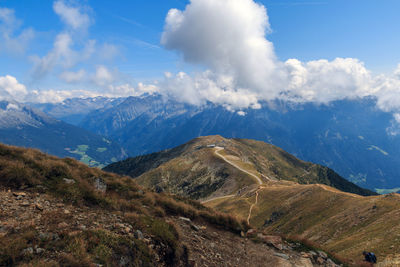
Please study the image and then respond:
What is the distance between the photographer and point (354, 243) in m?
27.5

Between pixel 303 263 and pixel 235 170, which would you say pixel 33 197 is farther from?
pixel 235 170

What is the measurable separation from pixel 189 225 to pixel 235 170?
12072 centimetres

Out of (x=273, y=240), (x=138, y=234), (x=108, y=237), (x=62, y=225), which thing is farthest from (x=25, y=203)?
(x=273, y=240)

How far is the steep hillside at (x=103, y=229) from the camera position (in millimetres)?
9180

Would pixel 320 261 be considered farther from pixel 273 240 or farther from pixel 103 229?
pixel 103 229

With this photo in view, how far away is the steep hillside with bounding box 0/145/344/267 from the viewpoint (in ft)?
30.1

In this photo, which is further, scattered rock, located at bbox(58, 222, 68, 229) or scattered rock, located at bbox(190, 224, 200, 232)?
scattered rock, located at bbox(190, 224, 200, 232)

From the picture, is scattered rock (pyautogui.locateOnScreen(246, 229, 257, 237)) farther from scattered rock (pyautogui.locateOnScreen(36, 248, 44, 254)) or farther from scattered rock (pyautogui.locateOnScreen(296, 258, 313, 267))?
scattered rock (pyautogui.locateOnScreen(36, 248, 44, 254))

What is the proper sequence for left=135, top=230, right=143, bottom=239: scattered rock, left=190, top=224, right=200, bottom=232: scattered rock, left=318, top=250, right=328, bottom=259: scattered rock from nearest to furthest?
left=135, top=230, right=143, bottom=239: scattered rock → left=190, top=224, right=200, bottom=232: scattered rock → left=318, top=250, right=328, bottom=259: scattered rock

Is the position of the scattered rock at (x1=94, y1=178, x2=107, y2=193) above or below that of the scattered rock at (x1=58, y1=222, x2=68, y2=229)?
above

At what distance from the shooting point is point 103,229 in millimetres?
11508

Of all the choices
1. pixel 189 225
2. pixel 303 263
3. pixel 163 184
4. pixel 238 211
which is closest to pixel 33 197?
pixel 189 225

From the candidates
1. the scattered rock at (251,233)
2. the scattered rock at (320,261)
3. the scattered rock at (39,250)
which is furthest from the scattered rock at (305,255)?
the scattered rock at (39,250)

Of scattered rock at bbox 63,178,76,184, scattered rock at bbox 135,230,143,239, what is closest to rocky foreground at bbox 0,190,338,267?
scattered rock at bbox 135,230,143,239
